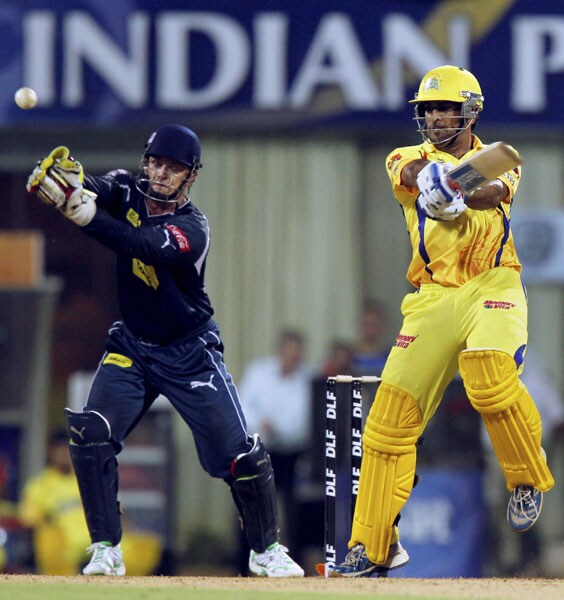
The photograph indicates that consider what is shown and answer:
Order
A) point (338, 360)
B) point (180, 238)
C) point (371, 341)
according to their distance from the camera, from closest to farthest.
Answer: point (180, 238)
point (338, 360)
point (371, 341)

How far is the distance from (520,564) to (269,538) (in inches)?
177

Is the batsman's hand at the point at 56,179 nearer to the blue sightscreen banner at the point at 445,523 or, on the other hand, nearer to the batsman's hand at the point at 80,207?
the batsman's hand at the point at 80,207

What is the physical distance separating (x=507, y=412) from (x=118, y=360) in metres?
1.68

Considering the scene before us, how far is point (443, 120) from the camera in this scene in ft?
23.9

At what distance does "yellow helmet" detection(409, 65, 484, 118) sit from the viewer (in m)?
7.26

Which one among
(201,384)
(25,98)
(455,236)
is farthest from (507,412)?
(25,98)

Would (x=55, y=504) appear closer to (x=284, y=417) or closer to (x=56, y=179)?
(x=284, y=417)

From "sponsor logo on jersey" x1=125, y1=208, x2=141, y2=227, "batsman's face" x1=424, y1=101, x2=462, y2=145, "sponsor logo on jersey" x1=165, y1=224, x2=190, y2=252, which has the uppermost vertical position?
"batsman's face" x1=424, y1=101, x2=462, y2=145

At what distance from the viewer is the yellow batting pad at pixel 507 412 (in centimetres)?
707

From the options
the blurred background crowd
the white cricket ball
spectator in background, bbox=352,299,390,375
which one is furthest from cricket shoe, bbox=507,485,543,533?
the blurred background crowd

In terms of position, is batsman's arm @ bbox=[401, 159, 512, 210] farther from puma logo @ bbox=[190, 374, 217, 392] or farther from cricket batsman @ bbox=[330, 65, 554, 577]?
puma logo @ bbox=[190, 374, 217, 392]

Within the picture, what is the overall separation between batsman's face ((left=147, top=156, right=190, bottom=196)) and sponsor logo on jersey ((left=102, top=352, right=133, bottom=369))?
731 millimetres

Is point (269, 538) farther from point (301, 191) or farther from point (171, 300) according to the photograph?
point (301, 191)

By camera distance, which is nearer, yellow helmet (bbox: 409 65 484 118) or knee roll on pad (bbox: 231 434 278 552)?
yellow helmet (bbox: 409 65 484 118)
